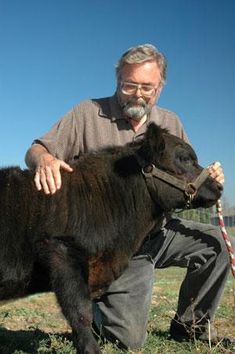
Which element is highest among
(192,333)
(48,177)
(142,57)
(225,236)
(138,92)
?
(142,57)

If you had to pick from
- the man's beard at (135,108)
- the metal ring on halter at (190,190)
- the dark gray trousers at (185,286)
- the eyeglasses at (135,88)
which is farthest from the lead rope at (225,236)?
the eyeglasses at (135,88)

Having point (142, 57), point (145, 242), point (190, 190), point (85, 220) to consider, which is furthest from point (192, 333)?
point (142, 57)

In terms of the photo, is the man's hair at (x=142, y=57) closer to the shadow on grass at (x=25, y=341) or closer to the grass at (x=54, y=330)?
the grass at (x=54, y=330)

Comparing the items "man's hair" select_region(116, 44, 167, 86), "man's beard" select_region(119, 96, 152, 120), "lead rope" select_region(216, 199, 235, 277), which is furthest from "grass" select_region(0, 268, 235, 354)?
"man's hair" select_region(116, 44, 167, 86)

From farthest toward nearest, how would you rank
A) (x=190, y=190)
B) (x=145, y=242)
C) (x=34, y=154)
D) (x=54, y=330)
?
1. (x=54, y=330)
2. (x=145, y=242)
3. (x=34, y=154)
4. (x=190, y=190)

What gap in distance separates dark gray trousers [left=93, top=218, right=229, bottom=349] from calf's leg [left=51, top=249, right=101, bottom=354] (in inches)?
70.2

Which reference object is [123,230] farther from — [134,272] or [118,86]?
[118,86]

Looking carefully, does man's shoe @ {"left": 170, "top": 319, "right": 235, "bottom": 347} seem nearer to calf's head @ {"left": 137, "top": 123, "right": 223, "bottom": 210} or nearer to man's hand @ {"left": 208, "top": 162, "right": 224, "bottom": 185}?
calf's head @ {"left": 137, "top": 123, "right": 223, "bottom": 210}

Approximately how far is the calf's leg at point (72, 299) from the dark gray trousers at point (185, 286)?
178 centimetres

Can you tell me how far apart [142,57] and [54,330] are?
4.08 meters

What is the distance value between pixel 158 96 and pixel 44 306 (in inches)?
188

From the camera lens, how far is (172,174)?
6.46m

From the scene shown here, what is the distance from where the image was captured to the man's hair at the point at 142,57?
727 centimetres

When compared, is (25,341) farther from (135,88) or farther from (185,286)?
(135,88)
